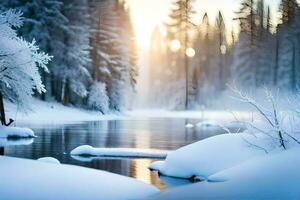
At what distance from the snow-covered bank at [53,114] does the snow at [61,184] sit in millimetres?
24644

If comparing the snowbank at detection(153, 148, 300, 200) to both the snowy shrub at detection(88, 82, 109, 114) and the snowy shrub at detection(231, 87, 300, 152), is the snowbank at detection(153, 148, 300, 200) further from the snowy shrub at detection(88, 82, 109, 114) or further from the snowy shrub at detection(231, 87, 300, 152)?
the snowy shrub at detection(88, 82, 109, 114)

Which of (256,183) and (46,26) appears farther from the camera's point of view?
(46,26)

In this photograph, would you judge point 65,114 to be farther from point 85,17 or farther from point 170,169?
point 170,169

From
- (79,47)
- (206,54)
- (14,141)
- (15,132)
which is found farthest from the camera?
(206,54)

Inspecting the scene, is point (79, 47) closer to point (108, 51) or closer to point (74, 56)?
point (74, 56)

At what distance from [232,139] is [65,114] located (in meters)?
29.1

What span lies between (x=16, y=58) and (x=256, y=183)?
14.5 meters

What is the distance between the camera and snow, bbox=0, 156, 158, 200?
35.1 feet

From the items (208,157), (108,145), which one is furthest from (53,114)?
(208,157)

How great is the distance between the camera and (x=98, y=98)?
4828cm

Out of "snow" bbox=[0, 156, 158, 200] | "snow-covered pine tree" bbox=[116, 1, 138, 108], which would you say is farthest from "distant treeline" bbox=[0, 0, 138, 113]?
"snow" bbox=[0, 156, 158, 200]

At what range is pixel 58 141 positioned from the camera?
24047 millimetres

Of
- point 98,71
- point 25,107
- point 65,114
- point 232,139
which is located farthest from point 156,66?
point 232,139

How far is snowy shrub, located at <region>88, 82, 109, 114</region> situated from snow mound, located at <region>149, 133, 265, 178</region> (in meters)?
32.1
